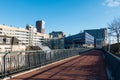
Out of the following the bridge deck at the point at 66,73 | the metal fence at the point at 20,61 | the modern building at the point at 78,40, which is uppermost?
the modern building at the point at 78,40

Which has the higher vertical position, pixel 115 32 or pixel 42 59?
pixel 115 32

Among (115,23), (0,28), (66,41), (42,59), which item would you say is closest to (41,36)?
(66,41)

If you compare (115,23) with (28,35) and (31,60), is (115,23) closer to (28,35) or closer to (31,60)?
(31,60)

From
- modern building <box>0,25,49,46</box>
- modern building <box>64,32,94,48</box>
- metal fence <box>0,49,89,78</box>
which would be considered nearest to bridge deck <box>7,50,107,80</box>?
metal fence <box>0,49,89,78</box>

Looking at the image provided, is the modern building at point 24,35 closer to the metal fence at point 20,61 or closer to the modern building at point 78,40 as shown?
the modern building at point 78,40

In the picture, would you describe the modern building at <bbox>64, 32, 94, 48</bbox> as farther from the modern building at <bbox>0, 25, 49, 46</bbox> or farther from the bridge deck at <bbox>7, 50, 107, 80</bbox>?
the bridge deck at <bbox>7, 50, 107, 80</bbox>

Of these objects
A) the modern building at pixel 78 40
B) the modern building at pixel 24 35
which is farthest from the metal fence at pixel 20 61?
the modern building at pixel 24 35

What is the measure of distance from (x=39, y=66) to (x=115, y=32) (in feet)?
134

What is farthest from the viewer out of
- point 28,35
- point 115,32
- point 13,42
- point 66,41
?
point 28,35

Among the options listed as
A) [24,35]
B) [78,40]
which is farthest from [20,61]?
[24,35]

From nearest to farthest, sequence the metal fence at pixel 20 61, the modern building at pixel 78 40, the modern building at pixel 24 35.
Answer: the metal fence at pixel 20 61, the modern building at pixel 78 40, the modern building at pixel 24 35

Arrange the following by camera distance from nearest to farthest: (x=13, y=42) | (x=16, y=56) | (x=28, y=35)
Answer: (x=16, y=56) → (x=13, y=42) → (x=28, y=35)

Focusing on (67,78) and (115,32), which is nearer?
(67,78)

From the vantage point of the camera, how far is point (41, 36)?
153125 mm
